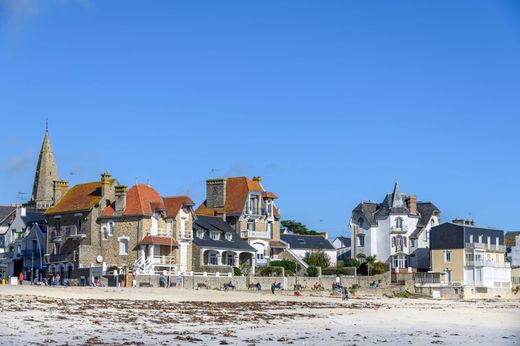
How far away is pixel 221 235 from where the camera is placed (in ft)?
255

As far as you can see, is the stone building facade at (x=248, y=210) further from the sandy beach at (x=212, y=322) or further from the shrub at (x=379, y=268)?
the sandy beach at (x=212, y=322)

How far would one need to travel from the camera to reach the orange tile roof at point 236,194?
82.1 metres

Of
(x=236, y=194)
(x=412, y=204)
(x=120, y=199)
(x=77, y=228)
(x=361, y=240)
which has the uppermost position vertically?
(x=236, y=194)

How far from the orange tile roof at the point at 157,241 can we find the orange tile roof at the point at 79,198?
5.47 metres

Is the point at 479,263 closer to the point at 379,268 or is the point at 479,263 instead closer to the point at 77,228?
the point at 379,268

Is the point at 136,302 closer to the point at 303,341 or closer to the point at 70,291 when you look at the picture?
the point at 70,291

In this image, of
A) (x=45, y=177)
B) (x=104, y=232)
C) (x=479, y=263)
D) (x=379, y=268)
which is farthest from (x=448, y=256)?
(x=45, y=177)

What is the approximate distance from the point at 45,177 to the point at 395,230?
45609mm

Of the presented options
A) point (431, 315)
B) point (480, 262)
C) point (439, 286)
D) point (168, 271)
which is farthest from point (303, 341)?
point (480, 262)

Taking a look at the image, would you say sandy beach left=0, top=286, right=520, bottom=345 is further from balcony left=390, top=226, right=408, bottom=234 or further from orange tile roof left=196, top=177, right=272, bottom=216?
balcony left=390, top=226, right=408, bottom=234

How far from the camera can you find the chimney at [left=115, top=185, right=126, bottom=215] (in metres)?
71.6

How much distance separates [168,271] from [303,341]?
134ft

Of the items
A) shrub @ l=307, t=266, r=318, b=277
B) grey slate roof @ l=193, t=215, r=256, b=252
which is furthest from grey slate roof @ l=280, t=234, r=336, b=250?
shrub @ l=307, t=266, r=318, b=277

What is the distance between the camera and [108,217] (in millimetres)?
72250
